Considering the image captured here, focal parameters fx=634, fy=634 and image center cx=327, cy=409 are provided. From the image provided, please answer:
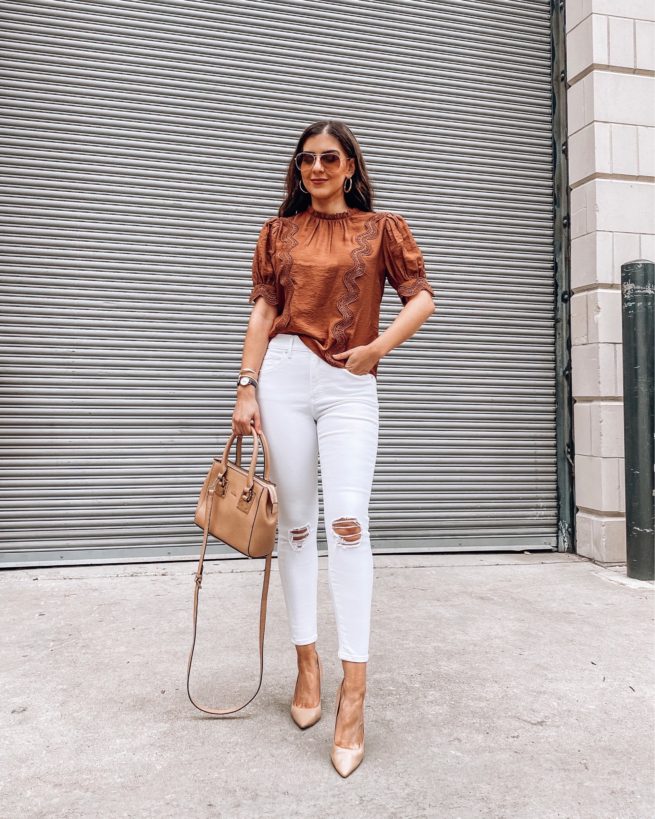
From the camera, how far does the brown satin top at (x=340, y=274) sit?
202 cm

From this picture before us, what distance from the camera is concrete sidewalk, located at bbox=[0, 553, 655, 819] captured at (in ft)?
5.47

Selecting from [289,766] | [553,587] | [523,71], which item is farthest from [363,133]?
[289,766]

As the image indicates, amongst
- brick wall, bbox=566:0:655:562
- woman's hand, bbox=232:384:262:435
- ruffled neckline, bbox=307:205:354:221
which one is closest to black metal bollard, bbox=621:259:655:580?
brick wall, bbox=566:0:655:562

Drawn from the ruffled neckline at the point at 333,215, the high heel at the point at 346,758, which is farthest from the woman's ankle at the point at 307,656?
the ruffled neckline at the point at 333,215

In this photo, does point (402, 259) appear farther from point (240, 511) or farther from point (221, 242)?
point (221, 242)

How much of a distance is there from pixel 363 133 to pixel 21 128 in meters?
2.29

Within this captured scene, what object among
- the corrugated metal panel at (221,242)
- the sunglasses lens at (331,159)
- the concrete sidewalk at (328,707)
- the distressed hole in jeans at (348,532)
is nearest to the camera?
the concrete sidewalk at (328,707)

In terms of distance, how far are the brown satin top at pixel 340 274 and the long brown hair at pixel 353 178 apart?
81 mm

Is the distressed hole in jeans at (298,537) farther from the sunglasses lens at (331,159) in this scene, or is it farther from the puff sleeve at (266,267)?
the sunglasses lens at (331,159)

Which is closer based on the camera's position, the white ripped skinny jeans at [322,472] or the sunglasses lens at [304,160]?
the white ripped skinny jeans at [322,472]

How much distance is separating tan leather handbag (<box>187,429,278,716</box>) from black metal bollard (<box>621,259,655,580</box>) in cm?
278

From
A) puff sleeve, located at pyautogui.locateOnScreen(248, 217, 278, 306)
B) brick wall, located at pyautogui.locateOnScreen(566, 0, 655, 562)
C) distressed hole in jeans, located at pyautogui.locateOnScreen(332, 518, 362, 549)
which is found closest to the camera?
distressed hole in jeans, located at pyautogui.locateOnScreen(332, 518, 362, 549)

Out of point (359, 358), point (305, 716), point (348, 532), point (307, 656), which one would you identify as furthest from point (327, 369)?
point (305, 716)

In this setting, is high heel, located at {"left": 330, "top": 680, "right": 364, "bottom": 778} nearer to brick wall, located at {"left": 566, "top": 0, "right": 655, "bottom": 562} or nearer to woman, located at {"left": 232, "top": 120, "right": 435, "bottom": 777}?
woman, located at {"left": 232, "top": 120, "right": 435, "bottom": 777}
